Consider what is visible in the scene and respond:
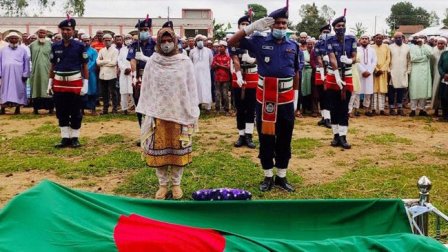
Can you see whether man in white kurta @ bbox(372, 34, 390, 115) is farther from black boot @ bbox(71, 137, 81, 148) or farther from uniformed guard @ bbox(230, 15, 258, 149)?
black boot @ bbox(71, 137, 81, 148)

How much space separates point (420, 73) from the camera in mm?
12422

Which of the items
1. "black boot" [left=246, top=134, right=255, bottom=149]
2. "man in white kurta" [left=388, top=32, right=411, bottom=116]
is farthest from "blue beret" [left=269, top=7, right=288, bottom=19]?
"man in white kurta" [left=388, top=32, right=411, bottom=116]

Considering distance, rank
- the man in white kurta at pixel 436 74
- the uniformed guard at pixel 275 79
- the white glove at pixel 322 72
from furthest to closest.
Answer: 1. the man in white kurta at pixel 436 74
2. the white glove at pixel 322 72
3. the uniformed guard at pixel 275 79

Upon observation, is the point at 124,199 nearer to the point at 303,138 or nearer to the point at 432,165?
the point at 432,165

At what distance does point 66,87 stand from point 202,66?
16.1 feet

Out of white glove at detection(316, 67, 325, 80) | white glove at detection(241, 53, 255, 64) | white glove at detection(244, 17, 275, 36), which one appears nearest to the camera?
white glove at detection(244, 17, 275, 36)

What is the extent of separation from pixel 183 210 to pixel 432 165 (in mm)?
4809

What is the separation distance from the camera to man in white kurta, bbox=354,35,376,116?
39.2 ft

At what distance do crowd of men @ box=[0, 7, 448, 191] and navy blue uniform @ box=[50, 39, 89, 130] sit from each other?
0.05 ft

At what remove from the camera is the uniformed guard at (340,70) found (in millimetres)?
8156

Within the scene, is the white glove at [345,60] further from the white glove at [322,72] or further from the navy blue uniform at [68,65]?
the navy blue uniform at [68,65]

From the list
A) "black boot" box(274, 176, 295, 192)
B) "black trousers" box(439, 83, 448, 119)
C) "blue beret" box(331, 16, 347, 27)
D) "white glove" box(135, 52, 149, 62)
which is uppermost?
"blue beret" box(331, 16, 347, 27)

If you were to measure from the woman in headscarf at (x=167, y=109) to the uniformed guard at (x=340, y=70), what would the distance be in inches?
Answer: 121

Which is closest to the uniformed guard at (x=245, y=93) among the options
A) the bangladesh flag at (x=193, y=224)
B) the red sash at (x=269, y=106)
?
the red sash at (x=269, y=106)
